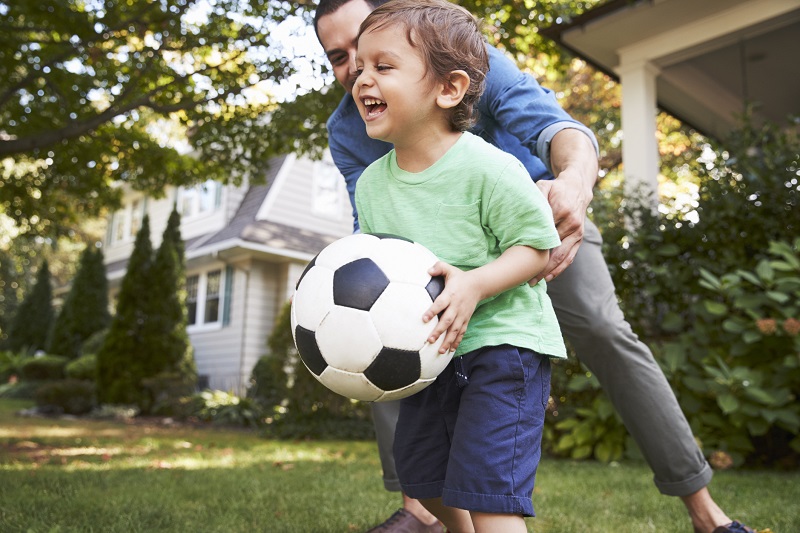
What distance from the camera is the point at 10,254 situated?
3019 cm

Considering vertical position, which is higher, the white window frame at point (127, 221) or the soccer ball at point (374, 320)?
the white window frame at point (127, 221)

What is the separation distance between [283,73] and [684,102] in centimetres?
560

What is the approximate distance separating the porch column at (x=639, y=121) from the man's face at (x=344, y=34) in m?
4.92

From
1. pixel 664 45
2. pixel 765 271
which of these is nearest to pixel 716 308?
pixel 765 271

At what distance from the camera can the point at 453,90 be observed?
1.73 metres

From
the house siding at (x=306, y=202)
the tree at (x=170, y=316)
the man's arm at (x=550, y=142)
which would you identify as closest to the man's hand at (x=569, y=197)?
the man's arm at (x=550, y=142)

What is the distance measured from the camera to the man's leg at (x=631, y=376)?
228cm

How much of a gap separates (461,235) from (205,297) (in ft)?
46.5

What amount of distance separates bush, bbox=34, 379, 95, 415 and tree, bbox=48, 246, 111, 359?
5606 mm

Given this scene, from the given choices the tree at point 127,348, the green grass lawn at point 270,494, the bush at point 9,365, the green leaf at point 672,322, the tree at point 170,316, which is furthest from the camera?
the bush at point 9,365

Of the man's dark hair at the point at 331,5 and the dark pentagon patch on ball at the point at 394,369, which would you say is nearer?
the dark pentagon patch on ball at the point at 394,369

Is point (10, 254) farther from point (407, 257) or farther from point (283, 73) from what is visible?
point (407, 257)

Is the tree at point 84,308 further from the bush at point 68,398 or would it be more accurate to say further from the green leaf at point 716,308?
the green leaf at point 716,308

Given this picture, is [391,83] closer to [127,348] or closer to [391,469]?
[391,469]
